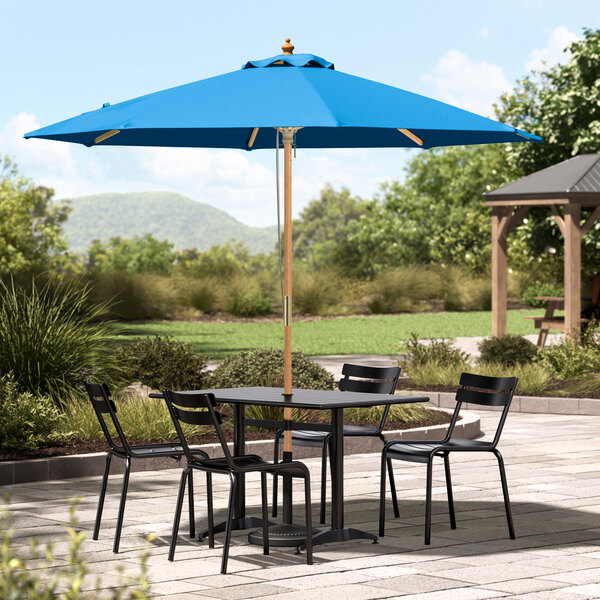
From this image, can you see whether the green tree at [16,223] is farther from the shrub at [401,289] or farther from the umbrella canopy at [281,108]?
the umbrella canopy at [281,108]

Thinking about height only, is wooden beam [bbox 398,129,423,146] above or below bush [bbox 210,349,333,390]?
→ above

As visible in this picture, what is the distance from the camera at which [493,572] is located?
553 cm

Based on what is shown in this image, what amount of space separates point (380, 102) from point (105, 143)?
186 centimetres

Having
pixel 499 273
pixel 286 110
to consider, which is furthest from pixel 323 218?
pixel 286 110

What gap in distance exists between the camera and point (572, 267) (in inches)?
634

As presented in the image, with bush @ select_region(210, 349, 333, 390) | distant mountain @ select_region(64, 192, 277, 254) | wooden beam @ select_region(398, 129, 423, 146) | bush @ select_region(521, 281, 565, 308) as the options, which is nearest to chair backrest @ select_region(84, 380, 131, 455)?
wooden beam @ select_region(398, 129, 423, 146)

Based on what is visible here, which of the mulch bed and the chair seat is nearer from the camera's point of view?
the chair seat

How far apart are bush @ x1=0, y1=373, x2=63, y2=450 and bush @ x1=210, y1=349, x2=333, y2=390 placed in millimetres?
1958

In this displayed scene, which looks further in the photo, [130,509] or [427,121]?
[130,509]

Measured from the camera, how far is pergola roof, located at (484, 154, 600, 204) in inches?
640

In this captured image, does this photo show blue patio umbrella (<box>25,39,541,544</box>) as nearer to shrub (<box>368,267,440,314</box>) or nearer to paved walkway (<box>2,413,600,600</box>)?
paved walkway (<box>2,413,600,600</box>)

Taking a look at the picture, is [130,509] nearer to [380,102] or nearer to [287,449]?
[287,449]

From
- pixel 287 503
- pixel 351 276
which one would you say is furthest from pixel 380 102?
pixel 351 276

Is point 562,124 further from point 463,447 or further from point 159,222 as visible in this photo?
point 159,222
